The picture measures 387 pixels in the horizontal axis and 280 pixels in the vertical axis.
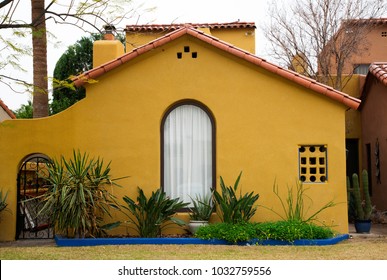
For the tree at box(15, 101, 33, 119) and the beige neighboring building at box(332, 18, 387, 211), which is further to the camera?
the tree at box(15, 101, 33, 119)

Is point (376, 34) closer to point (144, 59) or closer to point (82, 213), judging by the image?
point (144, 59)

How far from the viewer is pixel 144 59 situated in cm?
1445

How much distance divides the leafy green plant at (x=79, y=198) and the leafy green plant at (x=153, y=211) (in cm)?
50

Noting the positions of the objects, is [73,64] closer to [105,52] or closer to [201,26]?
[201,26]

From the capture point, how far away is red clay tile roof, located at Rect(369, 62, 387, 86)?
17.0 meters

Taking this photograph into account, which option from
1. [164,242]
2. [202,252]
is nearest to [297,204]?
[202,252]

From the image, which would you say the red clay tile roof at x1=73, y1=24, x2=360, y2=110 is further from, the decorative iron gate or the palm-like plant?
the palm-like plant

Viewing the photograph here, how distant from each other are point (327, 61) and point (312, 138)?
10168 millimetres

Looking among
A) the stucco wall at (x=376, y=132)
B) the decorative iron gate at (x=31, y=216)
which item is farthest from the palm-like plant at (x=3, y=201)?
the stucco wall at (x=376, y=132)

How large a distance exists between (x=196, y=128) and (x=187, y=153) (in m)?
0.64

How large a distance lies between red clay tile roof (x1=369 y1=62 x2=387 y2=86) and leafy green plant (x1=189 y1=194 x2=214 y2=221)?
644 centimetres

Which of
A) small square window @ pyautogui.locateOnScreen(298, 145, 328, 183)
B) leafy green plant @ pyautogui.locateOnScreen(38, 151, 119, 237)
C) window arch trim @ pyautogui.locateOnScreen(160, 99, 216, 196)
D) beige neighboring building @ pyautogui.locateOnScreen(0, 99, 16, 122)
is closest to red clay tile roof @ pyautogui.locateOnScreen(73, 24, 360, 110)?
small square window @ pyautogui.locateOnScreen(298, 145, 328, 183)

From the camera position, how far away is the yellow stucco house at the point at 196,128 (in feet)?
46.1
